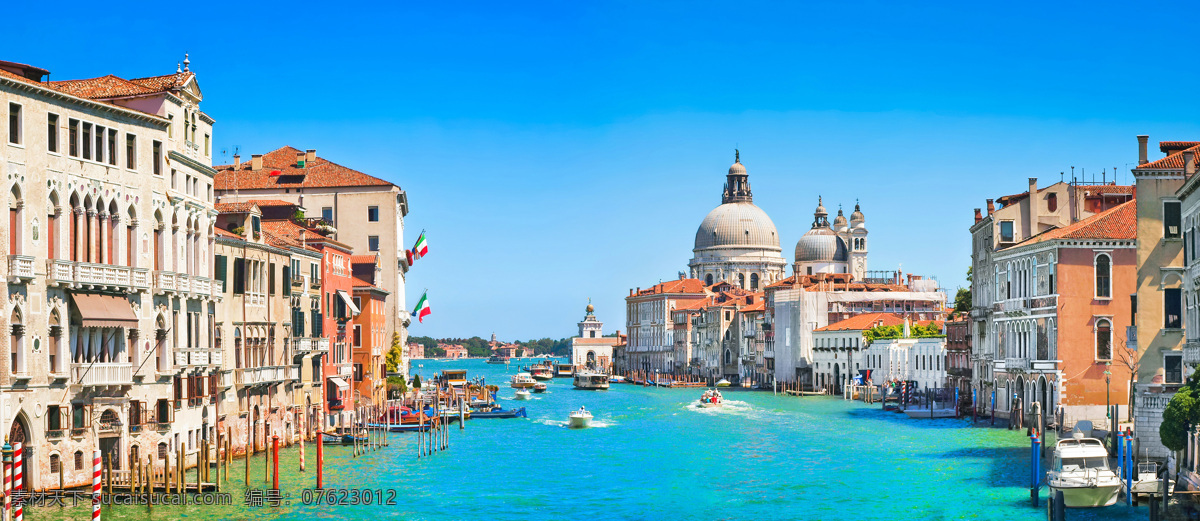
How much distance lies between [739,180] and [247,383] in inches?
4384

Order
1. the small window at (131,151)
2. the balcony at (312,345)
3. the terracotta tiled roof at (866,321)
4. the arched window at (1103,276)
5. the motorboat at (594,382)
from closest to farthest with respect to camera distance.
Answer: the small window at (131,151) < the balcony at (312,345) < the arched window at (1103,276) < the terracotta tiled roof at (866,321) < the motorboat at (594,382)

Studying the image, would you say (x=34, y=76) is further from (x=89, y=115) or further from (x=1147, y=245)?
(x=1147, y=245)

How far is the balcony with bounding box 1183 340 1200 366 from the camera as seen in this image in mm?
23759

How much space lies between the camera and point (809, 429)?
160ft

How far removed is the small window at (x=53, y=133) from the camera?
22.7 m

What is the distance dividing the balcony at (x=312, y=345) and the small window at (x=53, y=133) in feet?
41.1

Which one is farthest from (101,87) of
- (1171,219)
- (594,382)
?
(594,382)

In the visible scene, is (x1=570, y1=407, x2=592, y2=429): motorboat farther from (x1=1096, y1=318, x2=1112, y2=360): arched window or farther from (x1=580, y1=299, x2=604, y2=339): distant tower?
(x1=580, y1=299, x2=604, y2=339): distant tower

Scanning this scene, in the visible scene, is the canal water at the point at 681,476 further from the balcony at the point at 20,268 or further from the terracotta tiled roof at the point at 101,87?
the terracotta tiled roof at the point at 101,87

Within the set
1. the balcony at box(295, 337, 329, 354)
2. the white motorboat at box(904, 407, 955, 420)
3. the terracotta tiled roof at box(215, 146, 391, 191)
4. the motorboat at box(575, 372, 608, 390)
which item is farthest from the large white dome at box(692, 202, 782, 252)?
the balcony at box(295, 337, 329, 354)

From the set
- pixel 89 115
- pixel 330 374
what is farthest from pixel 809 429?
pixel 89 115

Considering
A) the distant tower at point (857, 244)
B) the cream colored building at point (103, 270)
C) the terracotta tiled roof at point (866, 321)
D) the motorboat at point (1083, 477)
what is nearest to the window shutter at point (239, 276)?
the cream colored building at point (103, 270)

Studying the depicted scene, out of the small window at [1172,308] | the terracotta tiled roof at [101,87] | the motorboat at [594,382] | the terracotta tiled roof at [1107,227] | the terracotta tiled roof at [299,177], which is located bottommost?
the motorboat at [594,382]

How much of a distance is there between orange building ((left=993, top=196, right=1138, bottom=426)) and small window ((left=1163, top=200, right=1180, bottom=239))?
34.8 feet
